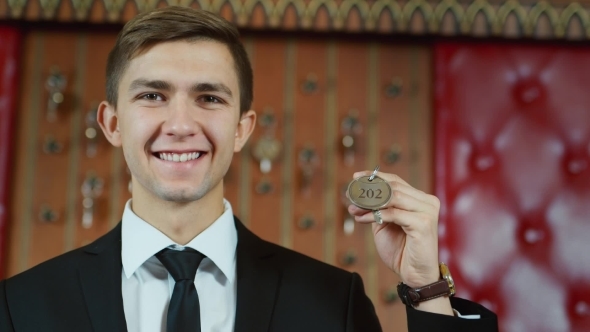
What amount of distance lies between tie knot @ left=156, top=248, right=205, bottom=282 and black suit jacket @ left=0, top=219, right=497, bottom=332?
0.08 meters

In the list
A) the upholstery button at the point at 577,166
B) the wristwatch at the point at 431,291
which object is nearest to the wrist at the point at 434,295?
the wristwatch at the point at 431,291

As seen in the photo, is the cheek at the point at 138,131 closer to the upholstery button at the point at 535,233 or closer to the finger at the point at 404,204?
the finger at the point at 404,204

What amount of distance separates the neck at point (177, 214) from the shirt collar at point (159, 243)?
0.05ft

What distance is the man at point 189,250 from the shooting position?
1217 millimetres

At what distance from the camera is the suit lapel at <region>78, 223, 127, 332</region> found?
1185 millimetres

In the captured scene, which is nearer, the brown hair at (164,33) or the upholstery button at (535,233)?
the brown hair at (164,33)

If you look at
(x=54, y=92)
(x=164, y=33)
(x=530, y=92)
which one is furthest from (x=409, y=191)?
Result: (x=54, y=92)

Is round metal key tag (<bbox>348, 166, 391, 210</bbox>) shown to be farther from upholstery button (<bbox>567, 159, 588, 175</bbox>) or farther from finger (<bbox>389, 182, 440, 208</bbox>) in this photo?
upholstery button (<bbox>567, 159, 588, 175</bbox>)

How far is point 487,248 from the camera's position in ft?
7.81

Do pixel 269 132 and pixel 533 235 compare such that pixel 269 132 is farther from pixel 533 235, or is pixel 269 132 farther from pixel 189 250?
pixel 189 250

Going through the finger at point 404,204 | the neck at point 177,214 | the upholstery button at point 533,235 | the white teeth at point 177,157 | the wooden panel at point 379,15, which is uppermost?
the wooden panel at point 379,15

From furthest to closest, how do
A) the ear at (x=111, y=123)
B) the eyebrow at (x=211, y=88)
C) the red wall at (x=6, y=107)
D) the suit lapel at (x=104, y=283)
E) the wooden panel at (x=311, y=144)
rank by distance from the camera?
the wooden panel at (x=311, y=144), the red wall at (x=6, y=107), the ear at (x=111, y=123), the eyebrow at (x=211, y=88), the suit lapel at (x=104, y=283)

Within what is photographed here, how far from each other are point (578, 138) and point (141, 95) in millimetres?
1694

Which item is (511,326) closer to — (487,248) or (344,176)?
(487,248)
